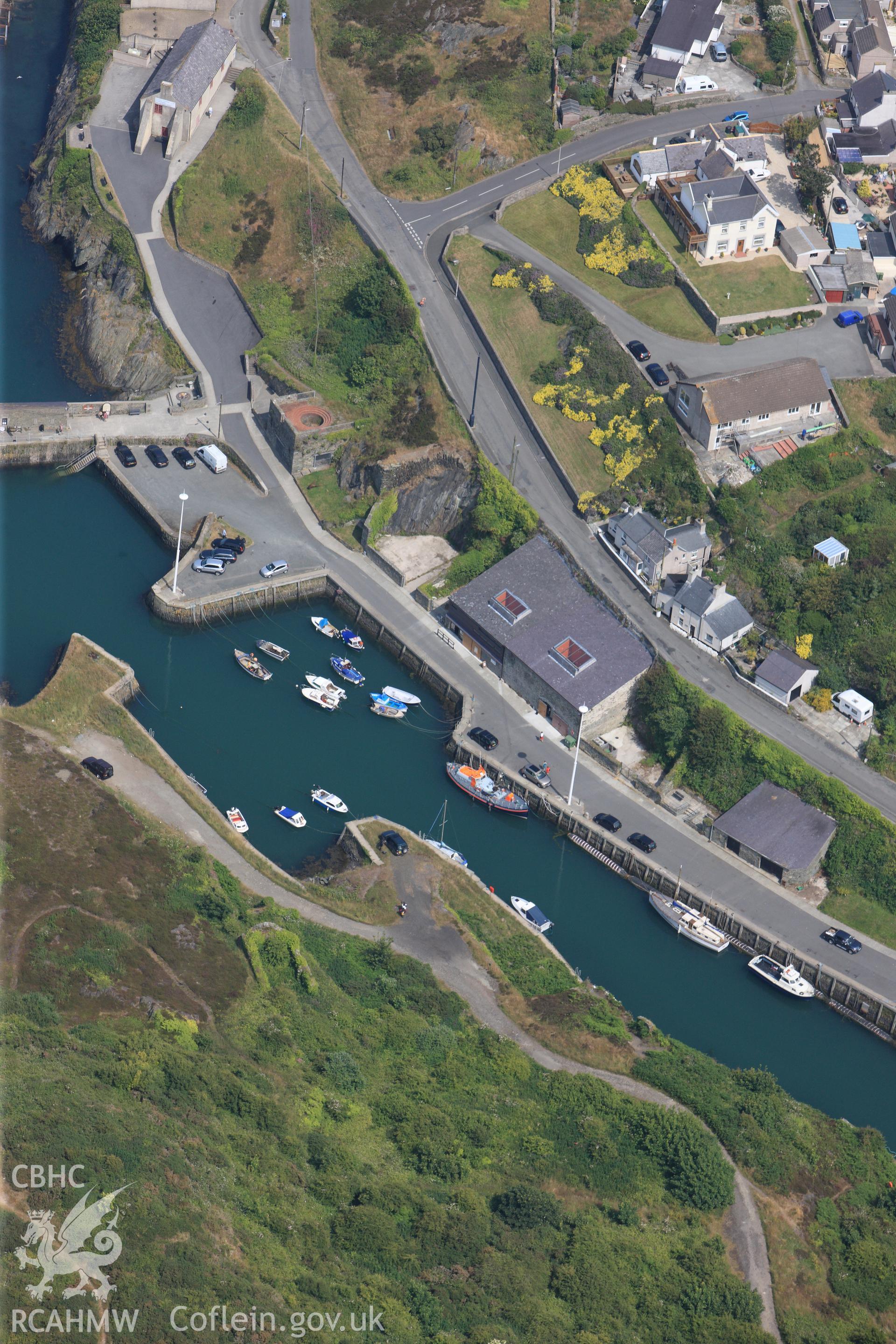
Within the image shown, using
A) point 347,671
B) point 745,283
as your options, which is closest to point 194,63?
point 745,283

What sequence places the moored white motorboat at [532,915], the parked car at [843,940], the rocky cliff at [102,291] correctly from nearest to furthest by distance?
the parked car at [843,940], the moored white motorboat at [532,915], the rocky cliff at [102,291]

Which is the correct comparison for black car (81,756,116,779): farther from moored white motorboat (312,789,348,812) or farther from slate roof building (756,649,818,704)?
slate roof building (756,649,818,704)

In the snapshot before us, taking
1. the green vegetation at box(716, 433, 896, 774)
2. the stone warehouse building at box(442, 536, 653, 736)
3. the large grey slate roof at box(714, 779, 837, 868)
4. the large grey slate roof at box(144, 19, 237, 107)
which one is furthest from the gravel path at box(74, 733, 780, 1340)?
the large grey slate roof at box(144, 19, 237, 107)

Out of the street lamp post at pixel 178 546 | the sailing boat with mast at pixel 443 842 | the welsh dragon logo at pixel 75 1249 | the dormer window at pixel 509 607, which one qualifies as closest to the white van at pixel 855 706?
the dormer window at pixel 509 607

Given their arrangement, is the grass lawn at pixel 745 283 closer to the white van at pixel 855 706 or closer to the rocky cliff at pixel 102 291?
the white van at pixel 855 706

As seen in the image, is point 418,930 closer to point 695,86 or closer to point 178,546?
point 178,546

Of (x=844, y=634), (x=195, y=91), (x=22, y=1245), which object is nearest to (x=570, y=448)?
(x=844, y=634)
